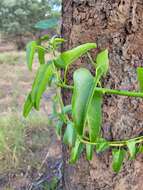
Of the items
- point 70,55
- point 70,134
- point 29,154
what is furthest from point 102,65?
point 29,154

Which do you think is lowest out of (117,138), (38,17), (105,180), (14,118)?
(38,17)

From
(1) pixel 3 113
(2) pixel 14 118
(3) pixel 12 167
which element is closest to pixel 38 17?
(1) pixel 3 113

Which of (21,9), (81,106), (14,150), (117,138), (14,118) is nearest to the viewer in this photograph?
(81,106)

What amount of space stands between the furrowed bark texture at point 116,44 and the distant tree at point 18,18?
20.8ft

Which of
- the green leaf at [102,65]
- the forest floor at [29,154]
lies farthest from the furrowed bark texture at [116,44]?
the forest floor at [29,154]

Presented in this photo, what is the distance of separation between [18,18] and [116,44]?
677cm

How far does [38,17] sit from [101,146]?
266 inches

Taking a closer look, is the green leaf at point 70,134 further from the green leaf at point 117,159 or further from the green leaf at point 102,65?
the green leaf at point 102,65

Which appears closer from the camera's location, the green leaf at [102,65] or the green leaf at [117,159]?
the green leaf at [102,65]

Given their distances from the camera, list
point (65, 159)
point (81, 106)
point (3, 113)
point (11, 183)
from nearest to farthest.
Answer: point (81, 106) < point (65, 159) < point (11, 183) < point (3, 113)

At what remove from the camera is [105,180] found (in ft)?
2.67

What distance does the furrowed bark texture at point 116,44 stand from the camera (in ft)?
2.12

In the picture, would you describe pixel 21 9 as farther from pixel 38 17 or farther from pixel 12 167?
pixel 12 167

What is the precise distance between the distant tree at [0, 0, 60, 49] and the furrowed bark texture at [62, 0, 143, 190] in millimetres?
6342
